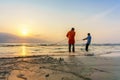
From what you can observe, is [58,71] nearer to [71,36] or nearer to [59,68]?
[59,68]

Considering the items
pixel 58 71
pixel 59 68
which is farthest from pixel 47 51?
pixel 58 71

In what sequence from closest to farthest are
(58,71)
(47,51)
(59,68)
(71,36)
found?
(58,71), (59,68), (71,36), (47,51)

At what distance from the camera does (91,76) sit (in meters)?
9.23

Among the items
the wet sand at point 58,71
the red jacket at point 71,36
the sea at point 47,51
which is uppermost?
the red jacket at point 71,36

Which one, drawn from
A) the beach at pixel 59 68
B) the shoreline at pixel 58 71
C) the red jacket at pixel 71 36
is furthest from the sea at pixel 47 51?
the shoreline at pixel 58 71

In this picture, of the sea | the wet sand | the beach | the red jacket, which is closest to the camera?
the wet sand

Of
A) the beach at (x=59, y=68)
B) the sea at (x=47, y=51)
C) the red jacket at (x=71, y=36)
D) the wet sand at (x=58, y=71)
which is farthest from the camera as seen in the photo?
the red jacket at (x=71, y=36)

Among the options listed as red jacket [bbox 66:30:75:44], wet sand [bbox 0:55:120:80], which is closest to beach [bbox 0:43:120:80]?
wet sand [bbox 0:55:120:80]

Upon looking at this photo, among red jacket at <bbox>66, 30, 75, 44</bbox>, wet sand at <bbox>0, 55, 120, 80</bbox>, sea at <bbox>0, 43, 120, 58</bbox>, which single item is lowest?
wet sand at <bbox>0, 55, 120, 80</bbox>

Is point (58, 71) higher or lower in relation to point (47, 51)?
lower

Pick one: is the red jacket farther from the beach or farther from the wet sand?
the wet sand

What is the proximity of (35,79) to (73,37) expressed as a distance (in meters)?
19.1

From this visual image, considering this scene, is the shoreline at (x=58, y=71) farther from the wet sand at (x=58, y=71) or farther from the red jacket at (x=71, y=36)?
the red jacket at (x=71, y=36)

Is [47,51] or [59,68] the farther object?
[47,51]
